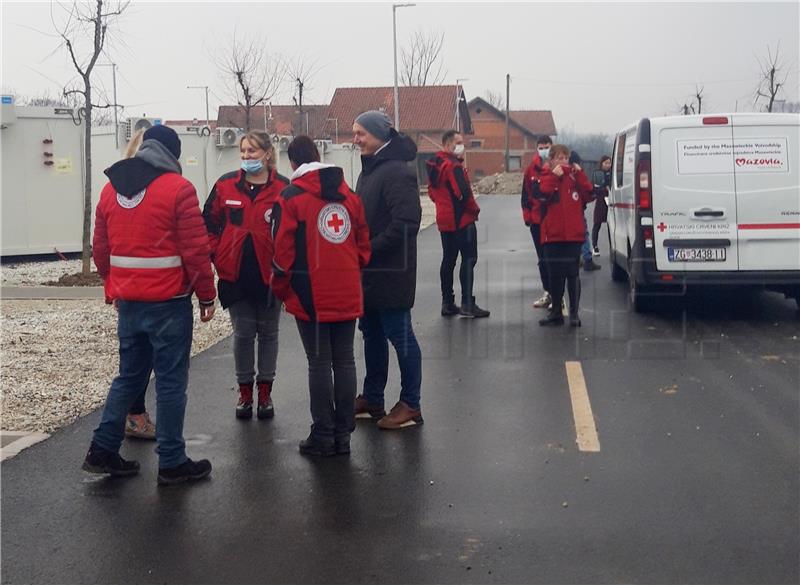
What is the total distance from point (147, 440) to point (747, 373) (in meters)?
4.71

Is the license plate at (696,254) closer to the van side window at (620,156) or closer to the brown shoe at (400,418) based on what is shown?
the van side window at (620,156)

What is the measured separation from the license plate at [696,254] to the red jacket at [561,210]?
3.16 ft

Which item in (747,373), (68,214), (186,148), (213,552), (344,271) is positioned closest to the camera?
(213,552)

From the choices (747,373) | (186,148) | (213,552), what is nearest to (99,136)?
(186,148)

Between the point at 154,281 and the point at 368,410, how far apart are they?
212 cm

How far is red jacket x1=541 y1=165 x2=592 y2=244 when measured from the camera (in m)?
10.2

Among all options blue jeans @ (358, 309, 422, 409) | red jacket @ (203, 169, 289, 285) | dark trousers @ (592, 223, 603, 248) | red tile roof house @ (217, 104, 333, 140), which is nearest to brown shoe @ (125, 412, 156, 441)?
red jacket @ (203, 169, 289, 285)

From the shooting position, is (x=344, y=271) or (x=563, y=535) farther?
(x=344, y=271)

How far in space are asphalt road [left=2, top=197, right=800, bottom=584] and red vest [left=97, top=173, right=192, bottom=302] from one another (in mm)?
1064

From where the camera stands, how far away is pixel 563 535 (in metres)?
4.77

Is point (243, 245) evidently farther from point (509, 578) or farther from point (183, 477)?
point (509, 578)

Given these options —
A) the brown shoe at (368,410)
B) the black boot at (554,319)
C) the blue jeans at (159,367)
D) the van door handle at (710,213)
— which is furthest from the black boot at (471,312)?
the blue jeans at (159,367)

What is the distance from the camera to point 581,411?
7129 mm

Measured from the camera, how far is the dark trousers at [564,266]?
10.2m
